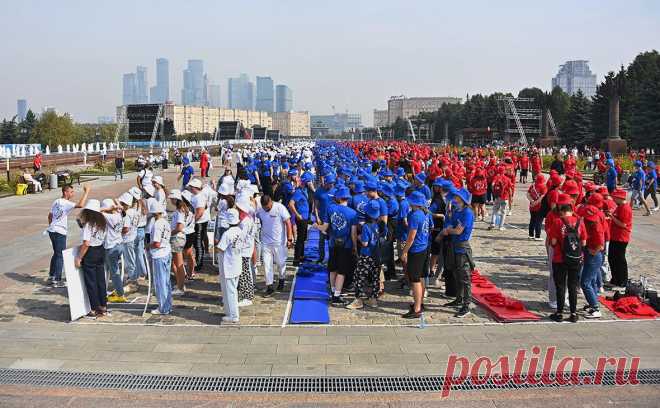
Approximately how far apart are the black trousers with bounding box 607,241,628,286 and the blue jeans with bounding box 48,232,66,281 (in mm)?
8965

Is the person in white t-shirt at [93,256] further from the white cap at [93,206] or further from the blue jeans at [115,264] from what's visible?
the blue jeans at [115,264]

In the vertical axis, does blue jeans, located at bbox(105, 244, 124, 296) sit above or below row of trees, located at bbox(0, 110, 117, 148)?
below

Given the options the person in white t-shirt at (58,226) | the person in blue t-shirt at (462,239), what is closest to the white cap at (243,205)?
the person in blue t-shirt at (462,239)

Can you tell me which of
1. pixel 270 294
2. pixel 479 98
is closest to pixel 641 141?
pixel 270 294

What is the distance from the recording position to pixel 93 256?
7.81 metres

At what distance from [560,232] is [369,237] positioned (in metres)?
2.54

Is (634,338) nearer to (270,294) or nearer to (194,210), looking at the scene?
(270,294)

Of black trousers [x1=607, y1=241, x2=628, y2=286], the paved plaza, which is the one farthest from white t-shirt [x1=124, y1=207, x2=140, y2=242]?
black trousers [x1=607, y1=241, x2=628, y2=286]

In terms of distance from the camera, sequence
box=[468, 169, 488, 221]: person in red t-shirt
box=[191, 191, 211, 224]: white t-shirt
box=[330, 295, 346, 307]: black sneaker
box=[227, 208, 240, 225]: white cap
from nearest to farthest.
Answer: box=[227, 208, 240, 225]: white cap, box=[330, 295, 346, 307]: black sneaker, box=[191, 191, 211, 224]: white t-shirt, box=[468, 169, 488, 221]: person in red t-shirt

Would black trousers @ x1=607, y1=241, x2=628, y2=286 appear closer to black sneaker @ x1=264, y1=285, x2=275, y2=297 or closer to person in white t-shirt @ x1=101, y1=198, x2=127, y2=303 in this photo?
black sneaker @ x1=264, y1=285, x2=275, y2=297

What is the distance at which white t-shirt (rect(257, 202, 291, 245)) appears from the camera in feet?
29.1

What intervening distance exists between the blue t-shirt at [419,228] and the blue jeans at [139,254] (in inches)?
179

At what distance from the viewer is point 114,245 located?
27.5 ft

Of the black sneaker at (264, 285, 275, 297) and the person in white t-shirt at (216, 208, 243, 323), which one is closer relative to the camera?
the person in white t-shirt at (216, 208, 243, 323)
